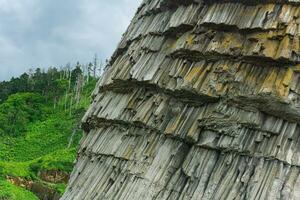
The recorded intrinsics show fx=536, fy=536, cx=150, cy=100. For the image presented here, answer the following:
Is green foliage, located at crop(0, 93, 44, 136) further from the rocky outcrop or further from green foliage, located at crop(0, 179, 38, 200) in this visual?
green foliage, located at crop(0, 179, 38, 200)

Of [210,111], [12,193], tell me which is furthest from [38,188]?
[210,111]

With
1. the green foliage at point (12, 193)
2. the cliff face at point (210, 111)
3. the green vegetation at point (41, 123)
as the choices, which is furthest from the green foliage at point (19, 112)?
the cliff face at point (210, 111)

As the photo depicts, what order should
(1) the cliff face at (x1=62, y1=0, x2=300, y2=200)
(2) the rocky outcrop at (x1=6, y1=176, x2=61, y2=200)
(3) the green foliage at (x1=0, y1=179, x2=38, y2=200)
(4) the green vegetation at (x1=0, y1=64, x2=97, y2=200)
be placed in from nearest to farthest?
(1) the cliff face at (x1=62, y1=0, x2=300, y2=200) < (3) the green foliage at (x1=0, y1=179, x2=38, y2=200) < (2) the rocky outcrop at (x1=6, y1=176, x2=61, y2=200) < (4) the green vegetation at (x1=0, y1=64, x2=97, y2=200)

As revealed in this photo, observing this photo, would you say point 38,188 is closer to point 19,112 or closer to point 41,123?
point 41,123

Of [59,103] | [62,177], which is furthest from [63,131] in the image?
[62,177]

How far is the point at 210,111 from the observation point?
15.4 metres

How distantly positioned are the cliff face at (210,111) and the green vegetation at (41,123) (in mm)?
37902

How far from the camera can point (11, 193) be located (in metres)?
51.8

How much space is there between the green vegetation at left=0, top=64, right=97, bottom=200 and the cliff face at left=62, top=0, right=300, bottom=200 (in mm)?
37902

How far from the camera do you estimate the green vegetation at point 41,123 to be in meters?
64.2

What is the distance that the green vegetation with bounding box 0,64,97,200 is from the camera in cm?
6419

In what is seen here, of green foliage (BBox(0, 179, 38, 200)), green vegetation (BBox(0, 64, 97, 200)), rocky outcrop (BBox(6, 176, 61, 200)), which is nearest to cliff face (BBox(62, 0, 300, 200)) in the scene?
green foliage (BBox(0, 179, 38, 200))

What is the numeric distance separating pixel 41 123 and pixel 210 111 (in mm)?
90175

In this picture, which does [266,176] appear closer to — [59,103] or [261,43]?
[261,43]
